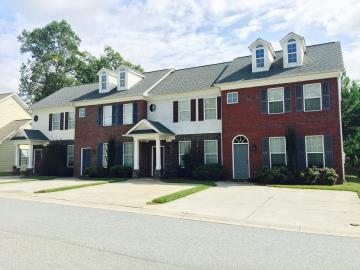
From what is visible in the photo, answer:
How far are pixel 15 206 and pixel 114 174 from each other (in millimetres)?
11787

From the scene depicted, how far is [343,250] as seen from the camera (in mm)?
6207

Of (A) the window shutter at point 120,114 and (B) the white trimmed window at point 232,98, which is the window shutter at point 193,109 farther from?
(A) the window shutter at point 120,114

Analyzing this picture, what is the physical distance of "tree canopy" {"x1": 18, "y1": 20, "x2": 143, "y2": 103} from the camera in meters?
45.4

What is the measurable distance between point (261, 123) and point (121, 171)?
1009cm

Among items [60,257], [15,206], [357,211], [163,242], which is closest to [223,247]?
[163,242]

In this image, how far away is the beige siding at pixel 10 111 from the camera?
35094mm

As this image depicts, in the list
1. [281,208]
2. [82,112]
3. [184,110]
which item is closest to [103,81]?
[82,112]

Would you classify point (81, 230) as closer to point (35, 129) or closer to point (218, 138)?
point (218, 138)

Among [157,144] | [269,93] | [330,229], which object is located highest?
[269,93]

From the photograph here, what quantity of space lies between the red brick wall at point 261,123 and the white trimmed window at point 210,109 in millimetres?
968

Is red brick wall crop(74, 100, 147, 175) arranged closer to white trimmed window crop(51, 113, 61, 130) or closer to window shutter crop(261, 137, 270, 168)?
white trimmed window crop(51, 113, 61, 130)

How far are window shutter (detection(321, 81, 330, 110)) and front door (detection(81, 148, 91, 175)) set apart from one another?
1728 centimetres

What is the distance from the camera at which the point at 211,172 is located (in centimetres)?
1981

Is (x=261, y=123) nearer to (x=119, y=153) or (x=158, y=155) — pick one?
(x=158, y=155)
